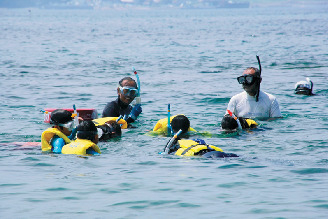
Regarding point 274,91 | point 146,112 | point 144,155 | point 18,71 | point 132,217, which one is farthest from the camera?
point 18,71

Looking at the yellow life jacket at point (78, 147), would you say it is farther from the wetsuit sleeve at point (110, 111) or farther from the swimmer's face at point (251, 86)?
the swimmer's face at point (251, 86)

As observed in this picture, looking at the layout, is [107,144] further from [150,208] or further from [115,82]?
[115,82]

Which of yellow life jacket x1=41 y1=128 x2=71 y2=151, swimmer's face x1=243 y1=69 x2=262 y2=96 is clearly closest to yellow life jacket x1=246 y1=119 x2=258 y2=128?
swimmer's face x1=243 y1=69 x2=262 y2=96

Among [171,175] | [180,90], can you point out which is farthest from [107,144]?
[180,90]

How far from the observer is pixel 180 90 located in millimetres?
21344

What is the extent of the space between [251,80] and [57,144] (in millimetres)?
4786

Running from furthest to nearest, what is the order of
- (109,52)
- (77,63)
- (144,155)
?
1. (109,52)
2. (77,63)
3. (144,155)

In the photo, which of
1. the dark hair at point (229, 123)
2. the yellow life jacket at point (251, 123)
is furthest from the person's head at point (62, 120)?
the yellow life jacket at point (251, 123)

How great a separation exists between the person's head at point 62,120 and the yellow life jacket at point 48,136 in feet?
0.37

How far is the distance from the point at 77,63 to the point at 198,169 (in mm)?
24361

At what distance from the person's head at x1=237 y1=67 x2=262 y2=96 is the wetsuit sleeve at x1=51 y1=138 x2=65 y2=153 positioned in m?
4.42

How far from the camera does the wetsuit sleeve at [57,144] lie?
10.3m

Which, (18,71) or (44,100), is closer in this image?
(44,100)

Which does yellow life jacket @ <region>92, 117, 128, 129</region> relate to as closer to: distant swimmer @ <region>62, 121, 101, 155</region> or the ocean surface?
the ocean surface
